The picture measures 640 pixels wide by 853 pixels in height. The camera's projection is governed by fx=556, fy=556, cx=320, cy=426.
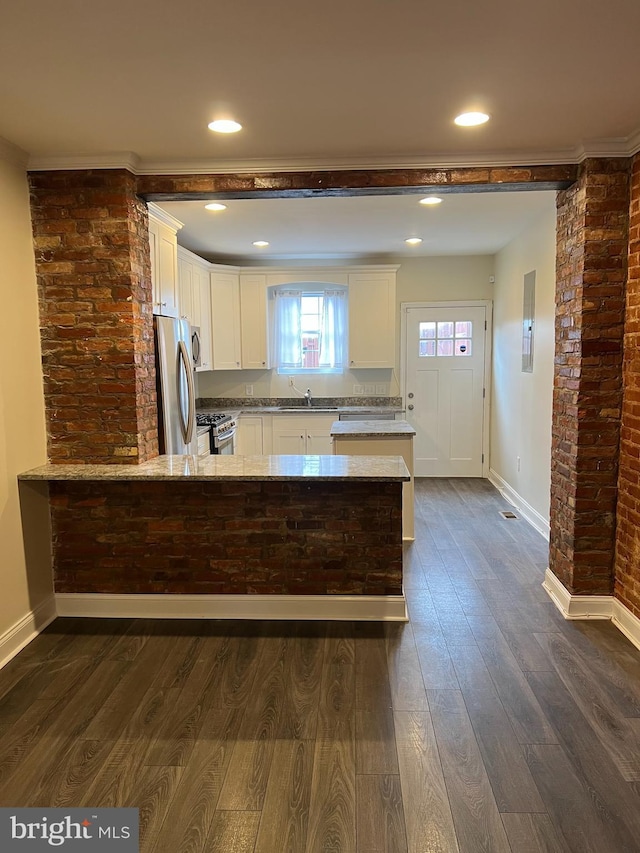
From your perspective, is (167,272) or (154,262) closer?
(154,262)

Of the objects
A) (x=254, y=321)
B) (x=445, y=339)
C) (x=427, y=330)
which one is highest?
(x=254, y=321)

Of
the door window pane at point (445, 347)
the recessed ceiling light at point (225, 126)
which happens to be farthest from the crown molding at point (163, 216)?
the door window pane at point (445, 347)

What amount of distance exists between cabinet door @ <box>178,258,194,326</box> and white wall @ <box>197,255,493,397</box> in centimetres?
135

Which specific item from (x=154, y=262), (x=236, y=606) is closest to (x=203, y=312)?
(x=154, y=262)

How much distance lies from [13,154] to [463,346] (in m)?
4.83

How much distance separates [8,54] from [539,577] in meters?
3.79

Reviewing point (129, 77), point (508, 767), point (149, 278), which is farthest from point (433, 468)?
point (129, 77)

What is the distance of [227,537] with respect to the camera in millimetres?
3127

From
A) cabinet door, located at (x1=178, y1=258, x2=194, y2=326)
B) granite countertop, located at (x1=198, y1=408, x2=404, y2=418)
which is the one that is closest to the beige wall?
cabinet door, located at (x1=178, y1=258, x2=194, y2=326)

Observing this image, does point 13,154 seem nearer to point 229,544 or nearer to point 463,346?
point 229,544

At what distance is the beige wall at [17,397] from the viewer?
9.00 ft

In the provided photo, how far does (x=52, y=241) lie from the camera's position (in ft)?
9.89

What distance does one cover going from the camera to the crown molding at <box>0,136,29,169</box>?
8.90ft

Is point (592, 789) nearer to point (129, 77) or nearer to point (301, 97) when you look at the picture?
point (301, 97)
